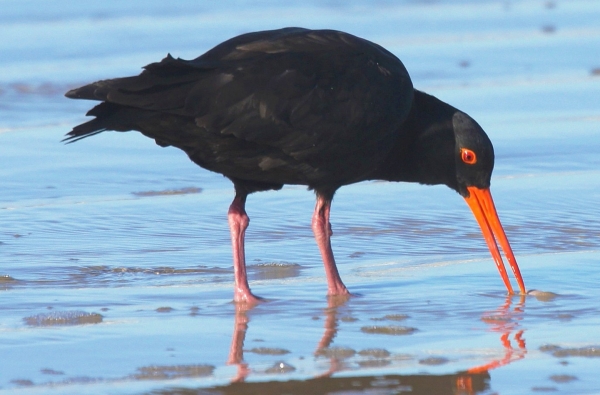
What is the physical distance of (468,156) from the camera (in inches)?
220

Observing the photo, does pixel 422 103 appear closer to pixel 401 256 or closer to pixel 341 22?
pixel 401 256

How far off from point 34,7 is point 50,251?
11282 millimetres

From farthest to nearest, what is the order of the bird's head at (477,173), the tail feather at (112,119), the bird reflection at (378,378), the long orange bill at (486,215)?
the long orange bill at (486,215), the bird's head at (477,173), the tail feather at (112,119), the bird reflection at (378,378)

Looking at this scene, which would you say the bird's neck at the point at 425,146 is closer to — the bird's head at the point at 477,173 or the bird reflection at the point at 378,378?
the bird's head at the point at 477,173

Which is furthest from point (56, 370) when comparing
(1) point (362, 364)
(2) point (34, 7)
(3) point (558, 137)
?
(2) point (34, 7)

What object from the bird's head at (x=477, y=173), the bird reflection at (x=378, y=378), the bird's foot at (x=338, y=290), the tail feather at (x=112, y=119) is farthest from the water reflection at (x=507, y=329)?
the tail feather at (x=112, y=119)

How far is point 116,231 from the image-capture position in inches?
253

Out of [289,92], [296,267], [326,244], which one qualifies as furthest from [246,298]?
[289,92]

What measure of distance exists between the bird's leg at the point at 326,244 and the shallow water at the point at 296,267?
8 cm

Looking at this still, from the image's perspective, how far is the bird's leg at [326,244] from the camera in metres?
5.21

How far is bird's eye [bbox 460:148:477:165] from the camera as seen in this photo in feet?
18.3

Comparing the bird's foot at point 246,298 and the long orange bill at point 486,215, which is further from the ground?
the long orange bill at point 486,215

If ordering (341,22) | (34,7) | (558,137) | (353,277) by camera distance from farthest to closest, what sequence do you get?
(34,7) < (341,22) < (558,137) < (353,277)

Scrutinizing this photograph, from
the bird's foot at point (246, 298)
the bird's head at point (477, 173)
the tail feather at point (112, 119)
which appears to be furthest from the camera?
the bird's head at point (477, 173)
